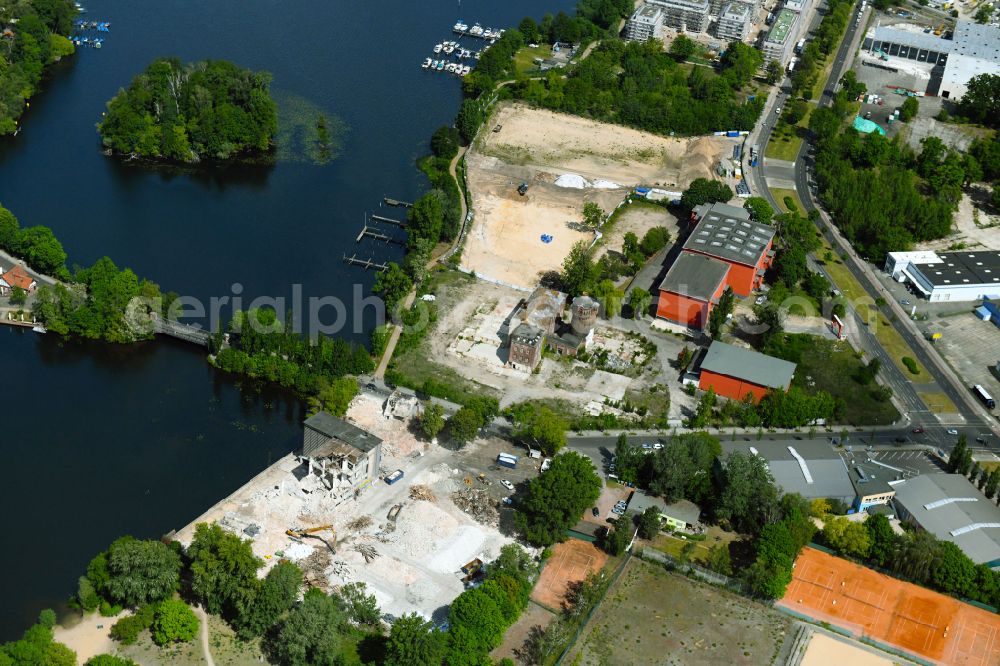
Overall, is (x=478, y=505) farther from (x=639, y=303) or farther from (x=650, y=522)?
(x=639, y=303)

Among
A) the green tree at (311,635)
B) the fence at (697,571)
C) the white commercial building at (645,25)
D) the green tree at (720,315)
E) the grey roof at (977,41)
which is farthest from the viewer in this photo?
the white commercial building at (645,25)

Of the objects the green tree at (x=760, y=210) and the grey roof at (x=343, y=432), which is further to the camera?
the green tree at (x=760, y=210)

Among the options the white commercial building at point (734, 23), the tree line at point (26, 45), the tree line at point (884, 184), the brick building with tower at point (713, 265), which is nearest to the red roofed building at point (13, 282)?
the tree line at point (26, 45)

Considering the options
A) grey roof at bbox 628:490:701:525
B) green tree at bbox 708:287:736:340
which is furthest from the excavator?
green tree at bbox 708:287:736:340

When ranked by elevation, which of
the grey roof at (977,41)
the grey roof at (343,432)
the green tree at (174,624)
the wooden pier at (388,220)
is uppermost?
the grey roof at (977,41)

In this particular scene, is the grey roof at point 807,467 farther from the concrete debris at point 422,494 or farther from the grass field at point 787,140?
the grass field at point 787,140

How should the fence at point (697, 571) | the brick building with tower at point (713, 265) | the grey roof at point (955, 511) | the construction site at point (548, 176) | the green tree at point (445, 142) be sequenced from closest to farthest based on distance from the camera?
the fence at point (697, 571), the grey roof at point (955, 511), the brick building with tower at point (713, 265), the construction site at point (548, 176), the green tree at point (445, 142)
